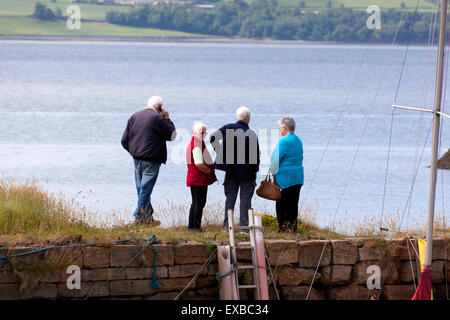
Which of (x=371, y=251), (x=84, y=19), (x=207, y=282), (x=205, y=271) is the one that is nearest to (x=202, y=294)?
(x=207, y=282)

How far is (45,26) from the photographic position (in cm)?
12750

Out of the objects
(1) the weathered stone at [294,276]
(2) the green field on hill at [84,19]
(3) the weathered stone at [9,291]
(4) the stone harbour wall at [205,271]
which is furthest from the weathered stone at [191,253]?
(2) the green field on hill at [84,19]

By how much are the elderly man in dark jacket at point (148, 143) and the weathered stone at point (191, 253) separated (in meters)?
1.49

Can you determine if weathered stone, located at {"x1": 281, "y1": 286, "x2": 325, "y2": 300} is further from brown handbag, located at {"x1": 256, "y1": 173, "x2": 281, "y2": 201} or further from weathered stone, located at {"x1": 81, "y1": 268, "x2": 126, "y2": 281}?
weathered stone, located at {"x1": 81, "y1": 268, "x2": 126, "y2": 281}

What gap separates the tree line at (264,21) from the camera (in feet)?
400

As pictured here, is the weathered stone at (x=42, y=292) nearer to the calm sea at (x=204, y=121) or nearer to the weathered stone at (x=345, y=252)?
the calm sea at (x=204, y=121)

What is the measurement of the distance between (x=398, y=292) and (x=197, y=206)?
303cm

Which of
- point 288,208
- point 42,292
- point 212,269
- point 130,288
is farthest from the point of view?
point 288,208

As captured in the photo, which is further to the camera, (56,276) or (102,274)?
(102,274)

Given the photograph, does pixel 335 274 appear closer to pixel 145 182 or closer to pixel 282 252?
pixel 282 252

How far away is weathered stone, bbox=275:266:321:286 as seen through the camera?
11172 millimetres

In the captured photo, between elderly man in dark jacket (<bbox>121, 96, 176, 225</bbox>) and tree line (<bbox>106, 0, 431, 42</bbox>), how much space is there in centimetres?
10442

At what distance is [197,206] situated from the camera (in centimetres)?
1209

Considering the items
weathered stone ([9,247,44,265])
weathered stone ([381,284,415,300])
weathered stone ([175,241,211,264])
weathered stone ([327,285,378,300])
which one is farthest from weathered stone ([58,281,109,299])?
weathered stone ([381,284,415,300])
